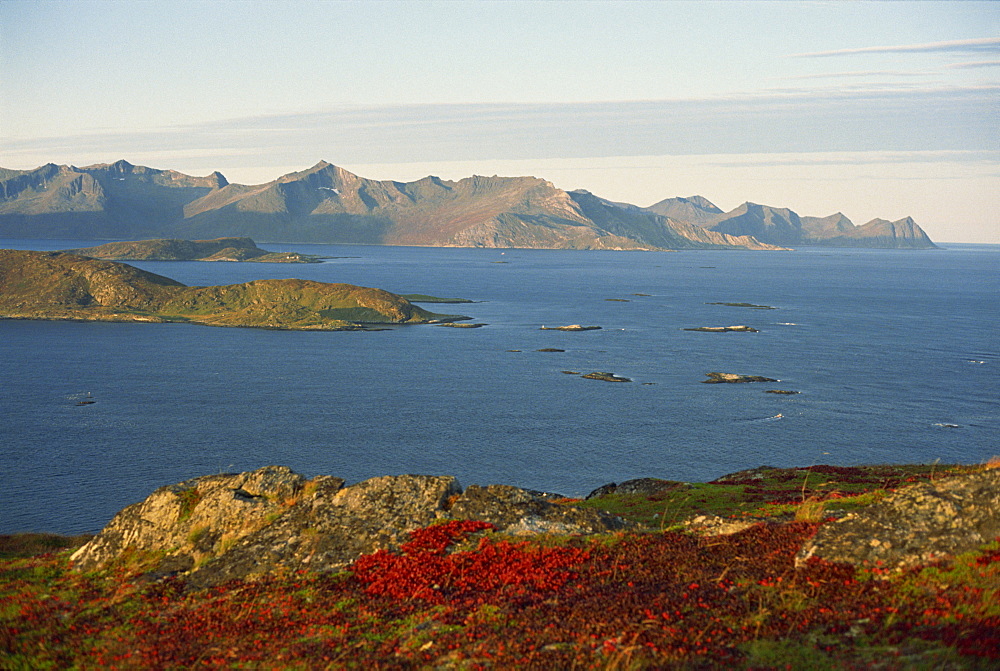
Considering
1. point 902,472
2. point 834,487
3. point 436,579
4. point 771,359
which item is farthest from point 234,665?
point 771,359

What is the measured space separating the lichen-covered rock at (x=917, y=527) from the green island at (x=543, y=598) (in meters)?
0.06

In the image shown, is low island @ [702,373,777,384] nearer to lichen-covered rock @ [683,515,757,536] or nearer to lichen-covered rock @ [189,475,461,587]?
lichen-covered rock @ [189,475,461,587]

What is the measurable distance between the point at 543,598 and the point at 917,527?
420 inches

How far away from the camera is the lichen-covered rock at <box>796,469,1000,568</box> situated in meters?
21.0

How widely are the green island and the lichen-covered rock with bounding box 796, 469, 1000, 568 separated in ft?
0.19

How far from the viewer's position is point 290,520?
3055cm

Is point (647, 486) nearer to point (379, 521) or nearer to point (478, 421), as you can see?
point (379, 521)

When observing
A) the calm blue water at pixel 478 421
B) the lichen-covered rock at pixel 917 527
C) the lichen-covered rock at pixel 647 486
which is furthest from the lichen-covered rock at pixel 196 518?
the calm blue water at pixel 478 421

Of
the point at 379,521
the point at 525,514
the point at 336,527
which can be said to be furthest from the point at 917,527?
the point at 336,527

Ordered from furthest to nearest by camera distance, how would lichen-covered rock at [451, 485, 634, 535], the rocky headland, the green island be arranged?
lichen-covered rock at [451, 485, 634, 535], the rocky headland, the green island

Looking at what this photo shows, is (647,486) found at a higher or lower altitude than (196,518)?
lower

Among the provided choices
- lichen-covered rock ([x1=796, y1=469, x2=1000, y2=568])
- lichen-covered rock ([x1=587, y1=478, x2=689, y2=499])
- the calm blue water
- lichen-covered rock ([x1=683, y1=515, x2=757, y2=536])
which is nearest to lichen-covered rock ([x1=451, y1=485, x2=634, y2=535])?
lichen-covered rock ([x1=683, y1=515, x2=757, y2=536])

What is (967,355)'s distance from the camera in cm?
19712

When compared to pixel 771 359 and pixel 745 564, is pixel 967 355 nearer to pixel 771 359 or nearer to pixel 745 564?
pixel 771 359
